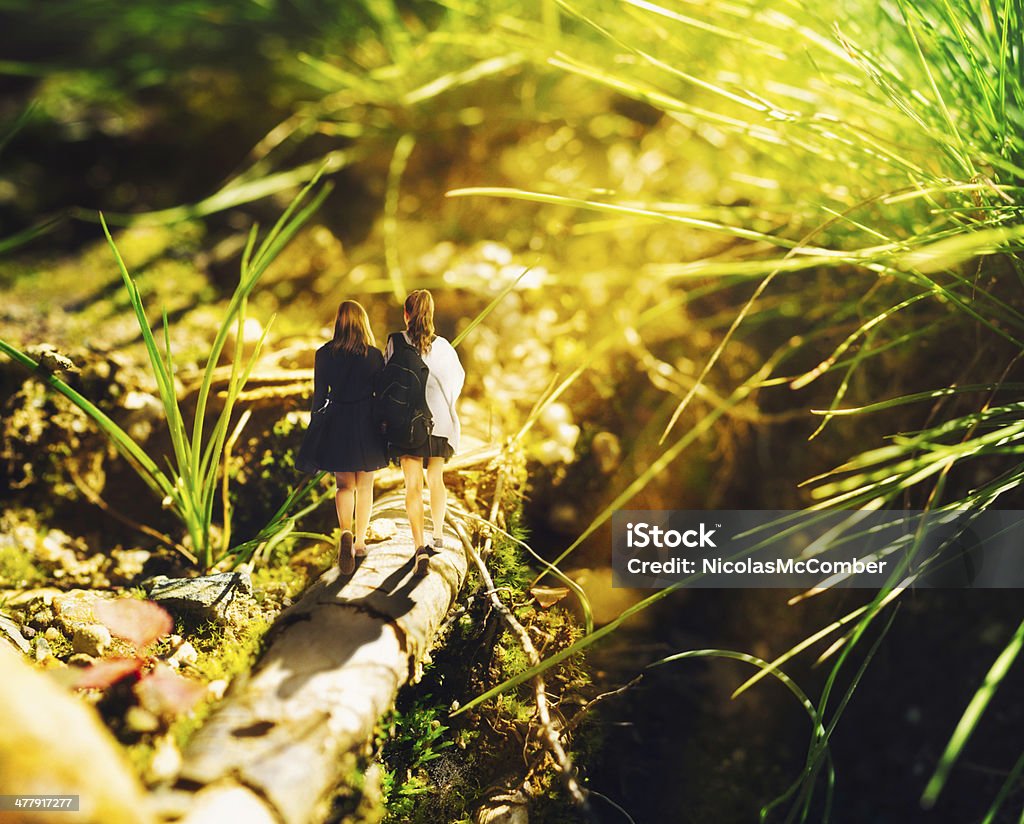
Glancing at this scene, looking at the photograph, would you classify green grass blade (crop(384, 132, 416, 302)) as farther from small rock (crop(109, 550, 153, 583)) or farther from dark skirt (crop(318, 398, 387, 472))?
small rock (crop(109, 550, 153, 583))

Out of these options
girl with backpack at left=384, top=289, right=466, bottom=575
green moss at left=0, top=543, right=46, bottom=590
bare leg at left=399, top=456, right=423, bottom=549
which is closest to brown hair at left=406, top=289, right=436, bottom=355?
girl with backpack at left=384, top=289, right=466, bottom=575

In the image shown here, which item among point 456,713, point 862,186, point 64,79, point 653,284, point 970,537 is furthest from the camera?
point 64,79

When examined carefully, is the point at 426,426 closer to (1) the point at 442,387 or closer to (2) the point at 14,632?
(1) the point at 442,387

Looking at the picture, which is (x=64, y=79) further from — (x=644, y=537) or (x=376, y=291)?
(x=644, y=537)

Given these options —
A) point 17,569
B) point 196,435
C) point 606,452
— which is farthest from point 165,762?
point 606,452

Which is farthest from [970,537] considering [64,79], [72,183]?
[64,79]

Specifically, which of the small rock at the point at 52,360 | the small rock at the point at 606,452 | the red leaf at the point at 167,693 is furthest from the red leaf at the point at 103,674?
the small rock at the point at 606,452
